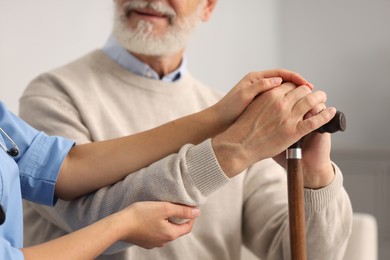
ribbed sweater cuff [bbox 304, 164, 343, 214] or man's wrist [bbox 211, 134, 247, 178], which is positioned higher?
man's wrist [bbox 211, 134, 247, 178]

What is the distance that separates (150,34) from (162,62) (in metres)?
0.11

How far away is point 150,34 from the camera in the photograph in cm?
175

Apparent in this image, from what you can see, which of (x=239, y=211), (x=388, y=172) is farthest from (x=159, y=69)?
(x=388, y=172)

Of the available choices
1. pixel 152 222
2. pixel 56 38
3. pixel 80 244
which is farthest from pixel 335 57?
pixel 80 244

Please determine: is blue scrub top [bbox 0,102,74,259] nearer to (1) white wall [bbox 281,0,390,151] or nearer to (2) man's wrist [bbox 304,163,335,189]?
(2) man's wrist [bbox 304,163,335,189]

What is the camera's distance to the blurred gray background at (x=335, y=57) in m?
3.45

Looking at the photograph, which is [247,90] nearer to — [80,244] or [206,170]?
[206,170]

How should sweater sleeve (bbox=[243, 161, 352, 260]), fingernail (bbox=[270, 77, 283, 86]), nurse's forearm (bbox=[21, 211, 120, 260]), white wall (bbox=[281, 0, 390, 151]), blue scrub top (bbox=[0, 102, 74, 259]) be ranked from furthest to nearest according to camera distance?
white wall (bbox=[281, 0, 390, 151]) < sweater sleeve (bbox=[243, 161, 352, 260]) < fingernail (bbox=[270, 77, 283, 86]) < blue scrub top (bbox=[0, 102, 74, 259]) < nurse's forearm (bbox=[21, 211, 120, 260])

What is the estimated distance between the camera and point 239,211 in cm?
178

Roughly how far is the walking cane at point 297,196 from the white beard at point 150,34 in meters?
0.56

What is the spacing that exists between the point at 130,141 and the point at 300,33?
8.24ft

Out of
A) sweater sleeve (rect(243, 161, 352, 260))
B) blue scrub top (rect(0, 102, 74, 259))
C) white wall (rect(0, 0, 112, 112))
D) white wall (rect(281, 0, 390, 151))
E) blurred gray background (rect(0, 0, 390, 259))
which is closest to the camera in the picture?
blue scrub top (rect(0, 102, 74, 259))

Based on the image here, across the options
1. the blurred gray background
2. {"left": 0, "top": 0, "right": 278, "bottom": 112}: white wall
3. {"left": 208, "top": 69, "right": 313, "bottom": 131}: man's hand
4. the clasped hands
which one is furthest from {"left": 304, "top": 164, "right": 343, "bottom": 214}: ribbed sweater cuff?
the blurred gray background

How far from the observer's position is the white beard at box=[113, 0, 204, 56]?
175 centimetres
